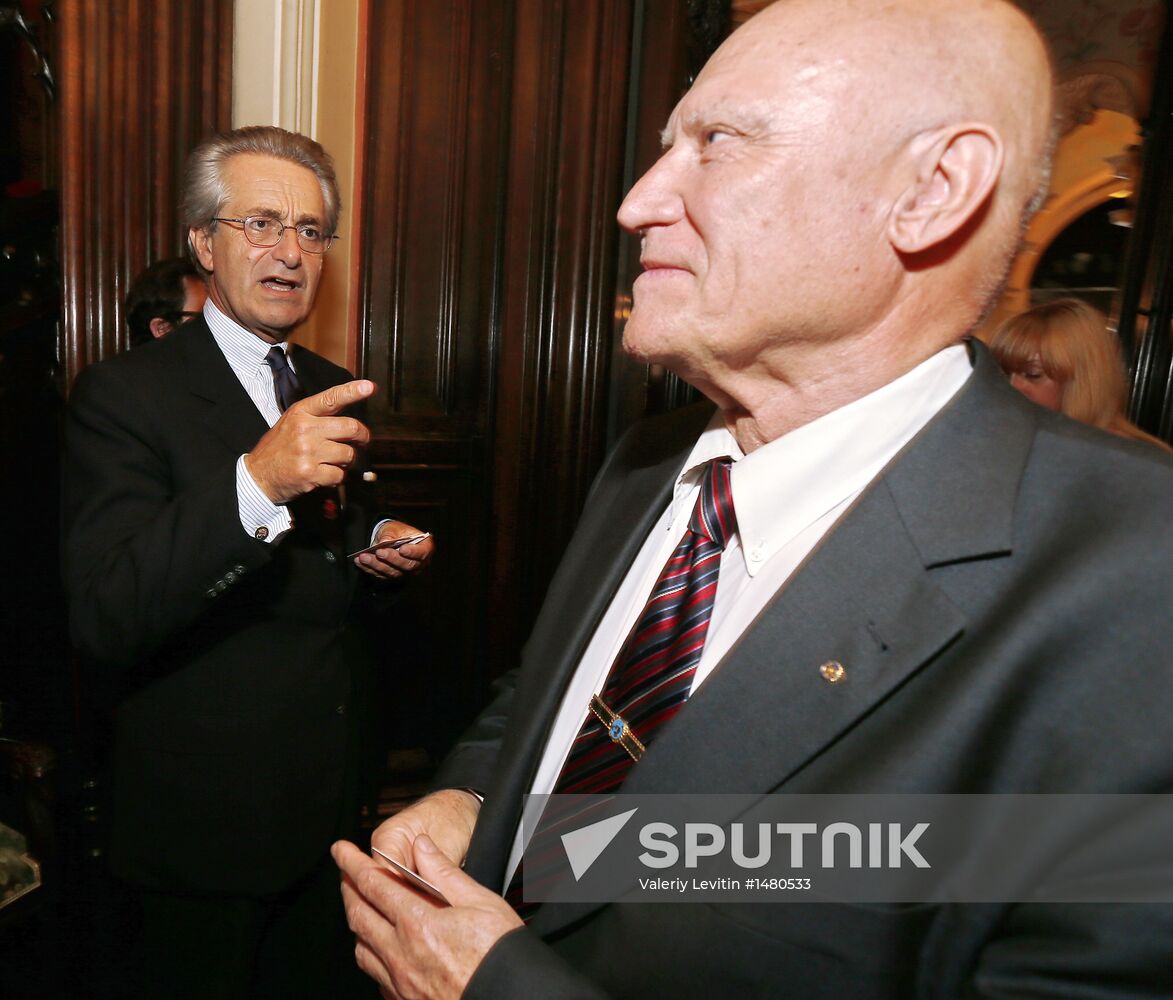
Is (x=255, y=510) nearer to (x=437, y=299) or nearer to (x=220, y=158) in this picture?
(x=220, y=158)

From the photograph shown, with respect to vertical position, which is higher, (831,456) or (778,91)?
(778,91)

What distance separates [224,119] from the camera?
258 centimetres

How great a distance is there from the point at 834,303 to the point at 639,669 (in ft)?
1.57

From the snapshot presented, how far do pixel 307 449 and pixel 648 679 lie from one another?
2.78 feet

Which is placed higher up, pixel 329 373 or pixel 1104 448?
pixel 1104 448

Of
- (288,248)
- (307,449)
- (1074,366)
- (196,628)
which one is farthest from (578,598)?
(1074,366)

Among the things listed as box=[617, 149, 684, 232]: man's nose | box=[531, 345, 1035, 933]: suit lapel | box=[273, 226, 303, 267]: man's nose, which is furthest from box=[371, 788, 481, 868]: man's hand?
box=[273, 226, 303, 267]: man's nose

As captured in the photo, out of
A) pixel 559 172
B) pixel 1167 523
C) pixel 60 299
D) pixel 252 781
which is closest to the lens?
pixel 1167 523

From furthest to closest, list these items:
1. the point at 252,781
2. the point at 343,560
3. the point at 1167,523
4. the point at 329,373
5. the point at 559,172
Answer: the point at 559,172
the point at 329,373
the point at 343,560
the point at 252,781
the point at 1167,523

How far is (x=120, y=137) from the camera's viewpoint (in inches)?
95.6

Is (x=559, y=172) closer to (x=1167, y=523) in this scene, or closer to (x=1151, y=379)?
(x=1151, y=379)

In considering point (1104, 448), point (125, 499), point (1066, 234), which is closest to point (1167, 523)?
point (1104, 448)

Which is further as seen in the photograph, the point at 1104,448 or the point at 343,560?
the point at 343,560

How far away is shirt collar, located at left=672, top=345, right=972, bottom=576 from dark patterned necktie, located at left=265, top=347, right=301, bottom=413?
1.28 m
